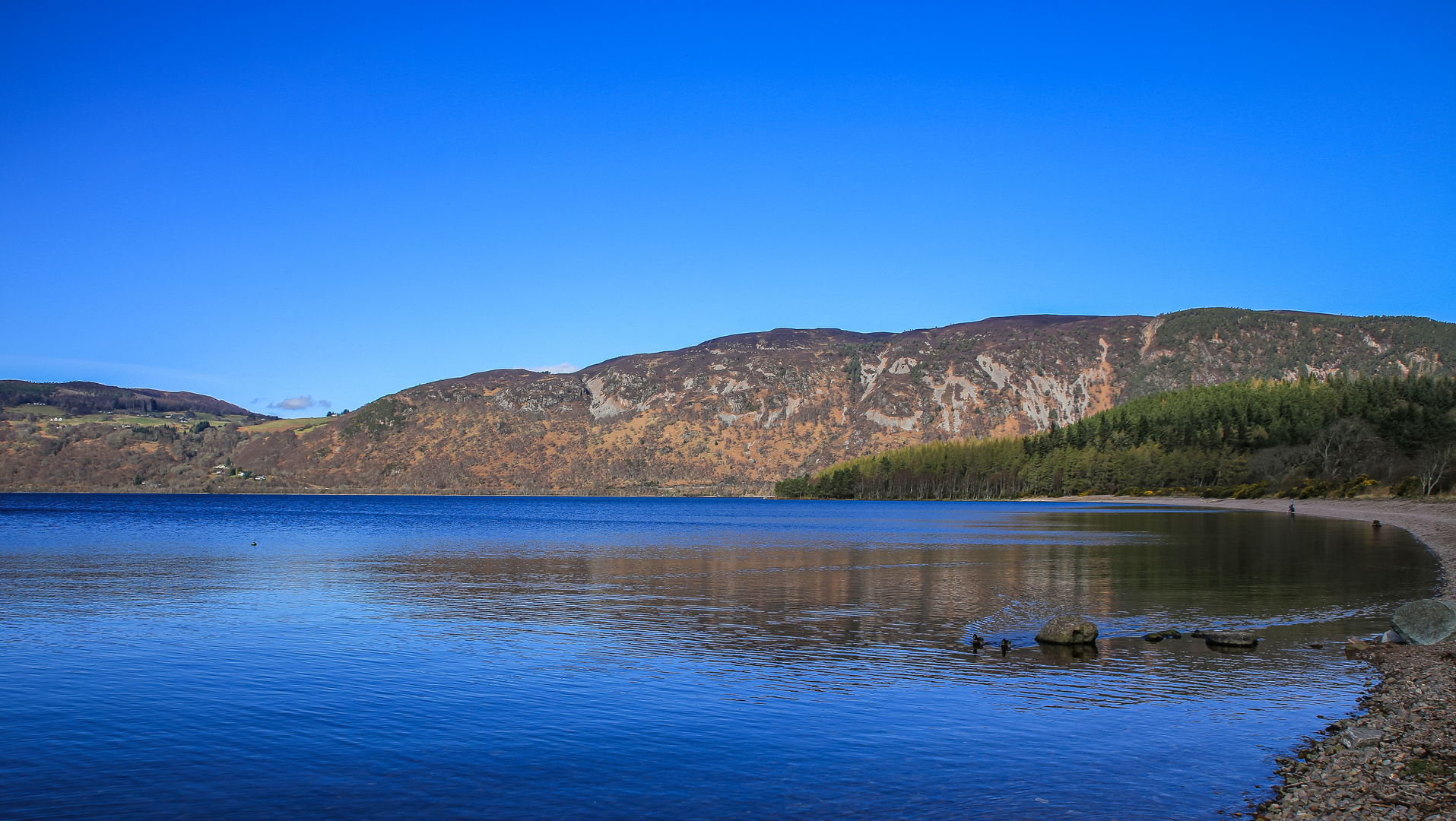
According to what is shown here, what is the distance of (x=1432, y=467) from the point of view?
103 metres

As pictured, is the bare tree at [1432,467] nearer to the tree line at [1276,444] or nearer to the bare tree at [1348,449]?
the tree line at [1276,444]

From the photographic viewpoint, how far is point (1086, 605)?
109 ft

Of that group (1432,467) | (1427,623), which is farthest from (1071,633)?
(1432,467)

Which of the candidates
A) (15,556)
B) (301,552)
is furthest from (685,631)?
(15,556)

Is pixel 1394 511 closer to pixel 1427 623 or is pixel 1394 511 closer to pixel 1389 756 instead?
pixel 1427 623

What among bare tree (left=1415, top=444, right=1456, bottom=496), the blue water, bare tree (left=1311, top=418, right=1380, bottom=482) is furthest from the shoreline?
bare tree (left=1311, top=418, right=1380, bottom=482)

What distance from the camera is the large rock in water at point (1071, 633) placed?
25328mm

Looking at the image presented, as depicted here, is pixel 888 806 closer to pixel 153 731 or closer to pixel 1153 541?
pixel 153 731

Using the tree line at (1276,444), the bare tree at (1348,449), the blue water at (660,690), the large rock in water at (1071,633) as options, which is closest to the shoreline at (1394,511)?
the tree line at (1276,444)

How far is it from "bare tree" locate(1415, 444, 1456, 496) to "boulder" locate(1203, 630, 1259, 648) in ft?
301

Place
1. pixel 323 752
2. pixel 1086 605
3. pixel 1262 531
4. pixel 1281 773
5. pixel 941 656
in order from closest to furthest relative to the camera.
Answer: pixel 1281 773
pixel 323 752
pixel 941 656
pixel 1086 605
pixel 1262 531

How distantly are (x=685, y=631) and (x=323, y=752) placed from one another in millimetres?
13918

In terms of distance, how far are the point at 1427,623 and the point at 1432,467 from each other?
98365 mm

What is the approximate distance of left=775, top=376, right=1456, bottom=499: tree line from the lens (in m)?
125
